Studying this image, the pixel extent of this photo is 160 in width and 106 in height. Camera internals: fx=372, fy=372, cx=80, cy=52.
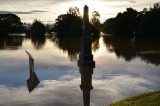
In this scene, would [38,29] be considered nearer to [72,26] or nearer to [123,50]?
[72,26]

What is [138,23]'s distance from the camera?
97.4 metres

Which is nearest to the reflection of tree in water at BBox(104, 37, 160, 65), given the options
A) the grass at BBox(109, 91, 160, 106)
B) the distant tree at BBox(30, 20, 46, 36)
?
the grass at BBox(109, 91, 160, 106)

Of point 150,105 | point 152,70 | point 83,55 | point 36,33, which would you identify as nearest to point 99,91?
point 150,105

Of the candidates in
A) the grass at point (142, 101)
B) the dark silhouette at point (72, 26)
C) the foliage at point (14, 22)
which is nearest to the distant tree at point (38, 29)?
the foliage at point (14, 22)

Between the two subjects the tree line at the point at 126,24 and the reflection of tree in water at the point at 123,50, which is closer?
the reflection of tree in water at the point at 123,50

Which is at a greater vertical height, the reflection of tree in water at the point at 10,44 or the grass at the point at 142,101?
the grass at the point at 142,101

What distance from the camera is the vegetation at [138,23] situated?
85812mm

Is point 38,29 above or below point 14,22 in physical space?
below

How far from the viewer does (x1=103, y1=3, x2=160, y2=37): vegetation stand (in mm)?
85812

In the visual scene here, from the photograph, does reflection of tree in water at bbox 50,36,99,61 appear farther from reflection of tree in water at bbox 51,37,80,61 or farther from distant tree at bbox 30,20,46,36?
distant tree at bbox 30,20,46,36

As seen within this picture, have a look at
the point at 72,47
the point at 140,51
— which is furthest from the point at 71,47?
the point at 140,51

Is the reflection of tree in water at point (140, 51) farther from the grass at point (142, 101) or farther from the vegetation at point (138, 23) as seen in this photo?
the vegetation at point (138, 23)

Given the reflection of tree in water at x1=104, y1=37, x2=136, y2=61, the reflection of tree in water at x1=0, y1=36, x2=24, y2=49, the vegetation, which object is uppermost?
the vegetation

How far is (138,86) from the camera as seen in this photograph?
60.0ft
